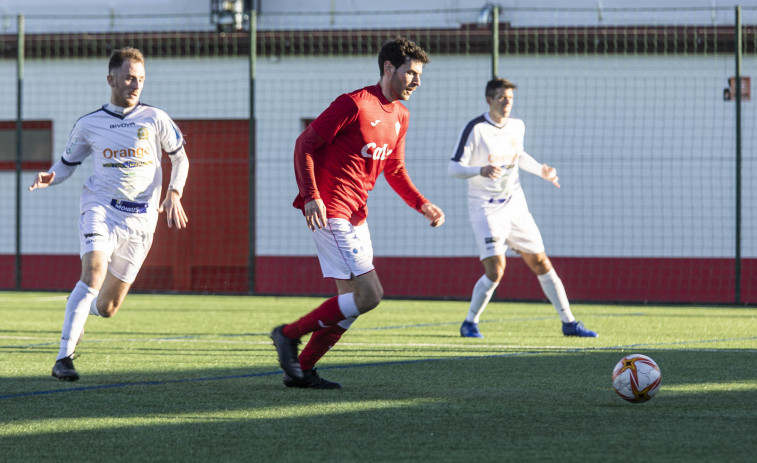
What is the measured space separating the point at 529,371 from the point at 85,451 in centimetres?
314

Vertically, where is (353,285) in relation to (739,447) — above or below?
above

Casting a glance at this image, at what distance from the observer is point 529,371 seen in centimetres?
643

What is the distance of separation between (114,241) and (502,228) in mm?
3780

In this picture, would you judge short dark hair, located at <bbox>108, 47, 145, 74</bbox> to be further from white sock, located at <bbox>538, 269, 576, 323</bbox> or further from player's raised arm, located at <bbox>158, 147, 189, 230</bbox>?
white sock, located at <bbox>538, 269, 576, 323</bbox>

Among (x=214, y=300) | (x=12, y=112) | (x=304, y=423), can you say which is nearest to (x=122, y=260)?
(x=304, y=423)

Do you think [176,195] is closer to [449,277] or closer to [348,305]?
[348,305]

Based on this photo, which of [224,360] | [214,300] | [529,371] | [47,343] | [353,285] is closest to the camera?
[353,285]

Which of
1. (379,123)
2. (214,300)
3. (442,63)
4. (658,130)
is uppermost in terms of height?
(442,63)

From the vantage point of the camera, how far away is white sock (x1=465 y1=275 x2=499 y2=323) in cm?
909

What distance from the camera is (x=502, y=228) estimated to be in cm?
920

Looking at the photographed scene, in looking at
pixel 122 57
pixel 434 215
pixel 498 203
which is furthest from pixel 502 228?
pixel 122 57

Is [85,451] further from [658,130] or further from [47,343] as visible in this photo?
[658,130]

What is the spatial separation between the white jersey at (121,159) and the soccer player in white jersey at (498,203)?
10.5ft

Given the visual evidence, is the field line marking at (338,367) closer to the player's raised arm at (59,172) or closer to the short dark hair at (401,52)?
the player's raised arm at (59,172)
